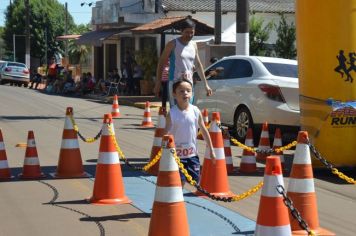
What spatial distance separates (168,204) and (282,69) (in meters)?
7.69

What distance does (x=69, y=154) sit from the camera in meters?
8.50

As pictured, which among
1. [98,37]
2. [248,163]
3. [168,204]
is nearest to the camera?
[168,204]

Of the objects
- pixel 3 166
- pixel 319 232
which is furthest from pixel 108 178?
pixel 319 232

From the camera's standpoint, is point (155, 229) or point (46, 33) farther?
point (46, 33)

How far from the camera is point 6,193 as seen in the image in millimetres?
7742

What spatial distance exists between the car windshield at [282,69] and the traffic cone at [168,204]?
23.8ft

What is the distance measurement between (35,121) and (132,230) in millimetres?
11291

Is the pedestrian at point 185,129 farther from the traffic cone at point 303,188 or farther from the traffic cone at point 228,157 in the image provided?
the traffic cone at point 228,157

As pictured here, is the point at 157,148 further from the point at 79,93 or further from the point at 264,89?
the point at 79,93

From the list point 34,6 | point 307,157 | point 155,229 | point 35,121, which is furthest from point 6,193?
point 34,6

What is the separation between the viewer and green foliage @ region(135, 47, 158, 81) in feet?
94.8

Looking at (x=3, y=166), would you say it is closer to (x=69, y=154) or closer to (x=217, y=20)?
(x=69, y=154)

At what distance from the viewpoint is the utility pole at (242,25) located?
18438mm

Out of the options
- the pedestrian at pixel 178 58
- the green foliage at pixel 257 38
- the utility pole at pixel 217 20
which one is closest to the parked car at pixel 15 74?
the green foliage at pixel 257 38
